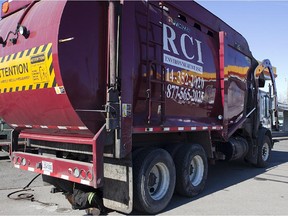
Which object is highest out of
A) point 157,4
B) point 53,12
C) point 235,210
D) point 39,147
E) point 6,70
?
point 157,4

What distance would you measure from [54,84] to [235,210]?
3.52 m

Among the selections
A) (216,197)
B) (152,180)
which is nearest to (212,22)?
(216,197)

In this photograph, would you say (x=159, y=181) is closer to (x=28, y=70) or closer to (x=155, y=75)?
(x=155, y=75)

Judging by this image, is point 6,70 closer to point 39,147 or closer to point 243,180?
point 39,147

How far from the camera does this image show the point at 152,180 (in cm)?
555

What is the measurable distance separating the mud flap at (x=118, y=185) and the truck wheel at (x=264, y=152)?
6.12 m

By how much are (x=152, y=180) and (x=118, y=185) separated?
0.71 m

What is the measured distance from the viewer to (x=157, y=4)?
5695 mm

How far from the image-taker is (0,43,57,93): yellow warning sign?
4.52m

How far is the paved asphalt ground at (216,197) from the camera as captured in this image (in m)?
5.53

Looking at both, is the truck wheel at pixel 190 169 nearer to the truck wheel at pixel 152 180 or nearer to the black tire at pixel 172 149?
the black tire at pixel 172 149

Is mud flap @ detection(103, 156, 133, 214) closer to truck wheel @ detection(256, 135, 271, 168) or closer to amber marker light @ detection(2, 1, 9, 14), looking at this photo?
amber marker light @ detection(2, 1, 9, 14)

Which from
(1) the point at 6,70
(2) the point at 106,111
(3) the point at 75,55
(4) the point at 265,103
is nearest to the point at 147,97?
(2) the point at 106,111

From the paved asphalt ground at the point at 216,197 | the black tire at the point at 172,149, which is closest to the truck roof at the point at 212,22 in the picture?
the black tire at the point at 172,149
